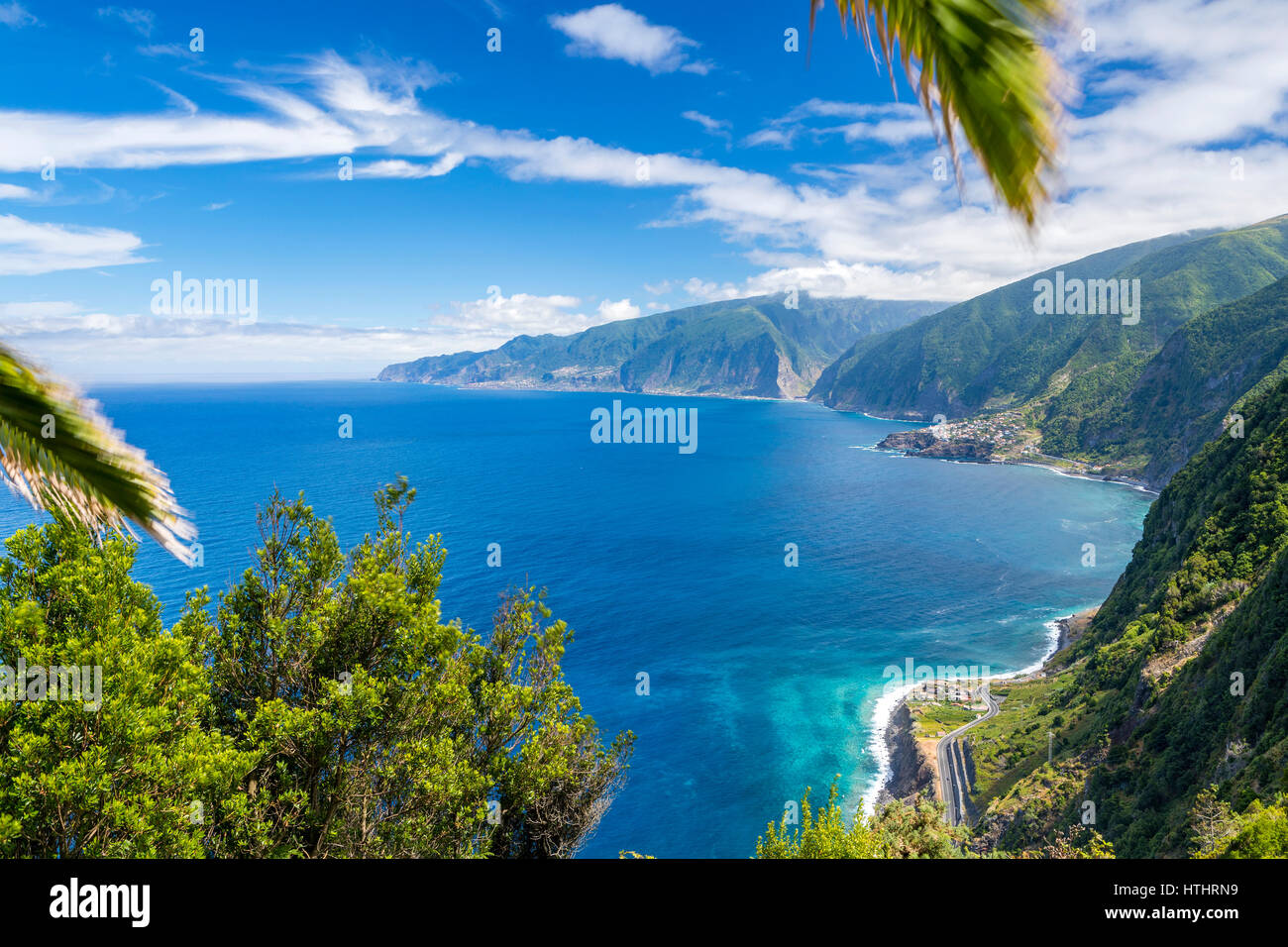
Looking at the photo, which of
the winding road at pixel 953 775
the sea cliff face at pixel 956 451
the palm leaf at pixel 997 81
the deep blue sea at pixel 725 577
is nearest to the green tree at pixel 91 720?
the deep blue sea at pixel 725 577

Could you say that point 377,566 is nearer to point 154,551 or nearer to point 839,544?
point 154,551

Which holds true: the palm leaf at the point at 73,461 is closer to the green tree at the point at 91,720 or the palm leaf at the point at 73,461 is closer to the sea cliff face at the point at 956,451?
the green tree at the point at 91,720

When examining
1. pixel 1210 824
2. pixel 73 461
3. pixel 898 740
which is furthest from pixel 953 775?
pixel 73 461

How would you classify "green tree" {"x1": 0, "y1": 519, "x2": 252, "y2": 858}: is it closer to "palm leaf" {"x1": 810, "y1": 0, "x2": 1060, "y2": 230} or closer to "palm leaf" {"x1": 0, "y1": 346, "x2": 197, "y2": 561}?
Result: "palm leaf" {"x1": 0, "y1": 346, "x2": 197, "y2": 561}

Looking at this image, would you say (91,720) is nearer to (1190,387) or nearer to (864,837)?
(864,837)

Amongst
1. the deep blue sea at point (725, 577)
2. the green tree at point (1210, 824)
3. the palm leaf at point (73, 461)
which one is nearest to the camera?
the palm leaf at point (73, 461)

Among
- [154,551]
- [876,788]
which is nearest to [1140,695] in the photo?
[876,788]

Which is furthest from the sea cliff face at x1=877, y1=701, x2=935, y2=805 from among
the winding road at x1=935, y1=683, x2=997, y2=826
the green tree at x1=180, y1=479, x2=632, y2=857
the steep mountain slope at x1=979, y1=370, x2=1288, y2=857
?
the green tree at x1=180, y1=479, x2=632, y2=857
